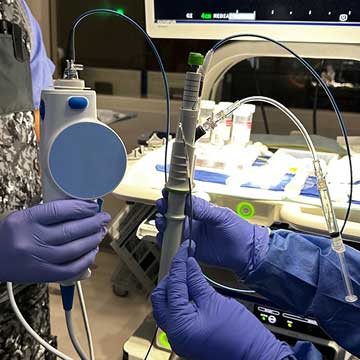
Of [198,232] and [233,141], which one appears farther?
[233,141]

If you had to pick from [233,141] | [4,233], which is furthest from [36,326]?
[233,141]

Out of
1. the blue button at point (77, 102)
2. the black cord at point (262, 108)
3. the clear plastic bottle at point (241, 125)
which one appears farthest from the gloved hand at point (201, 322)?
the black cord at point (262, 108)

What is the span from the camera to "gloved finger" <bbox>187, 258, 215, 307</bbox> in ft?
2.36

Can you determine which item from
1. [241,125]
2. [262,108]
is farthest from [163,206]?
[262,108]

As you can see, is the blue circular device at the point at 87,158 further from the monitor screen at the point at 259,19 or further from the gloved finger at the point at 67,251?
the monitor screen at the point at 259,19

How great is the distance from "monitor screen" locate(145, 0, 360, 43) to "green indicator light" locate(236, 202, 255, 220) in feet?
1.77

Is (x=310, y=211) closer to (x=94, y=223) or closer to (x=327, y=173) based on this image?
(x=327, y=173)

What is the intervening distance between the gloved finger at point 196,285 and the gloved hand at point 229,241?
0.16 metres

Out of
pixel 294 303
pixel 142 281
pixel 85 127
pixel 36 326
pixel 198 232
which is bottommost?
pixel 142 281

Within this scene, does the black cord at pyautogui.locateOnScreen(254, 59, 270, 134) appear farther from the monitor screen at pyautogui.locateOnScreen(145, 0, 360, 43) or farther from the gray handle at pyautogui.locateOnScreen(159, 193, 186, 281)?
the gray handle at pyautogui.locateOnScreen(159, 193, 186, 281)

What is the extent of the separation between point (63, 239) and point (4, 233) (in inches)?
3.8

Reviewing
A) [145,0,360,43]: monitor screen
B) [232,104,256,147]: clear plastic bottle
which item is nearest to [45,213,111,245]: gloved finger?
[232,104,256,147]: clear plastic bottle

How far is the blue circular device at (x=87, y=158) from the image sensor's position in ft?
2.12

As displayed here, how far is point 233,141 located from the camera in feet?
4.44
